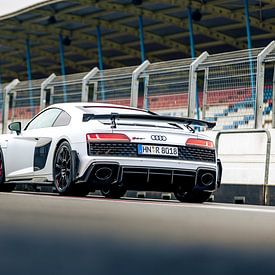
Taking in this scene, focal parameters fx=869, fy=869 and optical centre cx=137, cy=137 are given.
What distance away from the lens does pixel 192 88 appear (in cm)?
1558

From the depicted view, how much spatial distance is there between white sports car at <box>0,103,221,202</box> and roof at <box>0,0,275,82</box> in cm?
1292

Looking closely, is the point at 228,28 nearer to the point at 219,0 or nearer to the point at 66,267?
the point at 219,0

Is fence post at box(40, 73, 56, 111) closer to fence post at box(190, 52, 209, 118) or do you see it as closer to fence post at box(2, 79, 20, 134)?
fence post at box(2, 79, 20, 134)

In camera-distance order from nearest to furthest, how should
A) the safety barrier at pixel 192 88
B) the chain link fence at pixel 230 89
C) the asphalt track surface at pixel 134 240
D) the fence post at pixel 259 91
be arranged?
the asphalt track surface at pixel 134 240 < the fence post at pixel 259 91 < the safety barrier at pixel 192 88 < the chain link fence at pixel 230 89

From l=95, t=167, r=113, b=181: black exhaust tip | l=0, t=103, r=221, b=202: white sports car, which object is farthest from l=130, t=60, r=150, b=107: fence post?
l=95, t=167, r=113, b=181: black exhaust tip

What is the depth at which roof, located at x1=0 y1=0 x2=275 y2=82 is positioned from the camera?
82.6 ft

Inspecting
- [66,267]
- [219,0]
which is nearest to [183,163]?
[66,267]

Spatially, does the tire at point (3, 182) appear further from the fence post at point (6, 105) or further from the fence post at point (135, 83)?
the fence post at point (6, 105)

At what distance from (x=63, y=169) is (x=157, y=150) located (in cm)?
125

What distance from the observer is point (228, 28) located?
27812 millimetres

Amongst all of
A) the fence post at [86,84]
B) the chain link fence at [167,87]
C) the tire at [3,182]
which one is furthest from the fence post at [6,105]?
the tire at [3,182]

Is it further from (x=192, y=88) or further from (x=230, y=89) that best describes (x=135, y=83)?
(x=230, y=89)

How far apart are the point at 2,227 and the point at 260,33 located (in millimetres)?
22068

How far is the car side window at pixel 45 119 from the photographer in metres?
11.5
